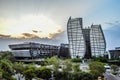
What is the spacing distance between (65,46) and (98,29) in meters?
5.14

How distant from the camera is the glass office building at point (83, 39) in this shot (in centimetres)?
3941

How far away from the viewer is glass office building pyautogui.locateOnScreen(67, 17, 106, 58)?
1551 inches

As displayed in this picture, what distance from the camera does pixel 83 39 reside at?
3947 centimetres

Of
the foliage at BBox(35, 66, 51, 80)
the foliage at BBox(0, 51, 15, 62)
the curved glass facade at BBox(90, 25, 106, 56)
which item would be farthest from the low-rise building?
the foliage at BBox(35, 66, 51, 80)

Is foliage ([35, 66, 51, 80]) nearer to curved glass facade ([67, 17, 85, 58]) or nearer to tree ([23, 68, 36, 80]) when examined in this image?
tree ([23, 68, 36, 80])

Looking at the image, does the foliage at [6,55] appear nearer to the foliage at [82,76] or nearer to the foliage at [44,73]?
the foliage at [44,73]

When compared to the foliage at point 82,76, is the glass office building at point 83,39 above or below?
above

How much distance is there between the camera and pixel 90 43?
40469 millimetres

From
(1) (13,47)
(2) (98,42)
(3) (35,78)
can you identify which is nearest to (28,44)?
(1) (13,47)

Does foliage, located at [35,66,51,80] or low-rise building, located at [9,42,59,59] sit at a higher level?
low-rise building, located at [9,42,59,59]

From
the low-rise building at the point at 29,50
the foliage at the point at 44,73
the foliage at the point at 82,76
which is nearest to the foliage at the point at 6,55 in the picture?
the low-rise building at the point at 29,50

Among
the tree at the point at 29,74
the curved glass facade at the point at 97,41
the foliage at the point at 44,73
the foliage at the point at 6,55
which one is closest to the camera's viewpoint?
the tree at the point at 29,74

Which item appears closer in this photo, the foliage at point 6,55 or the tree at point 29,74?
the tree at point 29,74

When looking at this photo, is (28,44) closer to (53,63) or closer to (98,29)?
(98,29)
